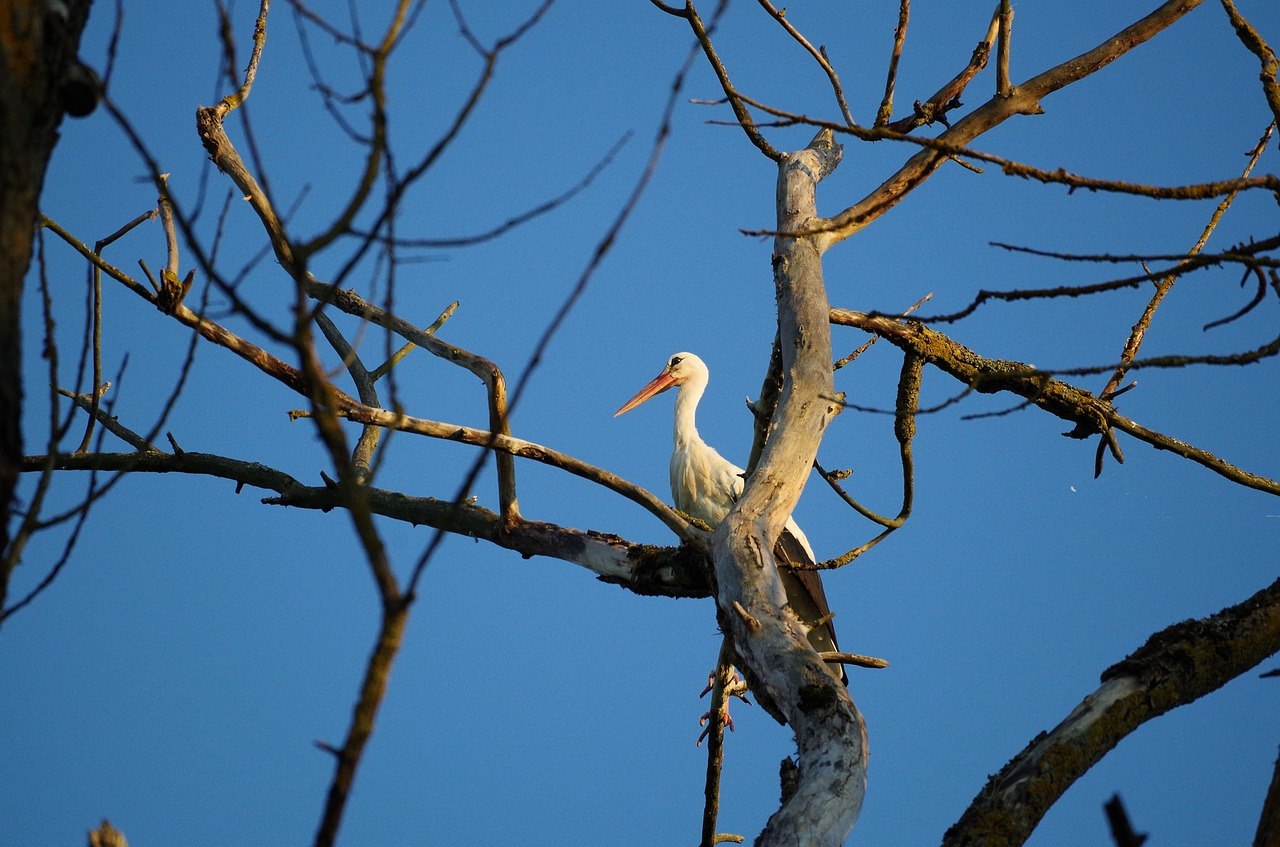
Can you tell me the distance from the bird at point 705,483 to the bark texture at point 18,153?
4821 millimetres

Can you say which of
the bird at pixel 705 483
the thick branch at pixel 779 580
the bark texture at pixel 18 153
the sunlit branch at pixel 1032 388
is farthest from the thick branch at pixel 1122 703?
the bird at pixel 705 483

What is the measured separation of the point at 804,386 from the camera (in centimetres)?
309

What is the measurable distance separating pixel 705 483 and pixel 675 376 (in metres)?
1.51

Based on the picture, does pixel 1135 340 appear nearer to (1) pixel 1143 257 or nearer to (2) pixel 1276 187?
(2) pixel 1276 187

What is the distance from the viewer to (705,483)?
739 centimetres

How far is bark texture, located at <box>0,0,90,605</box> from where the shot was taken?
138cm

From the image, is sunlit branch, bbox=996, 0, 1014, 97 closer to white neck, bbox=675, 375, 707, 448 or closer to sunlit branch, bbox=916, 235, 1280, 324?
sunlit branch, bbox=916, 235, 1280, 324

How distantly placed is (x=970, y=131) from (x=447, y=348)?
1.85 m

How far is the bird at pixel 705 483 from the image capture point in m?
6.36

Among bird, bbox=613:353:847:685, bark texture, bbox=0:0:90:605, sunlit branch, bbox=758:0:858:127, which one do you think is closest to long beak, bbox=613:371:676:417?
bird, bbox=613:353:847:685

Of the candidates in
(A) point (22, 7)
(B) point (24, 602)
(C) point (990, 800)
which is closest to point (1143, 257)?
(C) point (990, 800)

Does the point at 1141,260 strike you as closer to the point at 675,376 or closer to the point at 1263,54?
the point at 1263,54

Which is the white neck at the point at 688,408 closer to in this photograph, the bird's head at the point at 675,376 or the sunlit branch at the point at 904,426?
the bird's head at the point at 675,376

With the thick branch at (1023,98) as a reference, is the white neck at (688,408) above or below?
above
